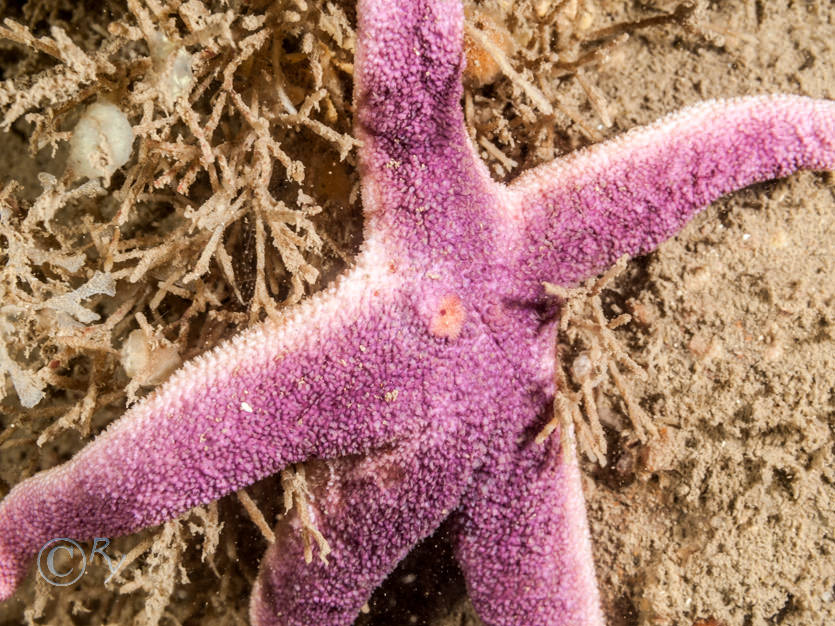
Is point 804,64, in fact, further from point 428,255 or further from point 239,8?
point 239,8

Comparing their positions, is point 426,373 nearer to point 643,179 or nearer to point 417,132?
point 417,132

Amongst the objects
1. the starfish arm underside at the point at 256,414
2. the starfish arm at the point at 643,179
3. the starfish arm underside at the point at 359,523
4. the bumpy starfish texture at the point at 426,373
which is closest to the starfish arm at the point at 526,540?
the bumpy starfish texture at the point at 426,373

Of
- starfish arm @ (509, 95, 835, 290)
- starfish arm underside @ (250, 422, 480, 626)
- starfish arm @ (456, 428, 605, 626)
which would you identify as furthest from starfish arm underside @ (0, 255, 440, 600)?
starfish arm @ (509, 95, 835, 290)

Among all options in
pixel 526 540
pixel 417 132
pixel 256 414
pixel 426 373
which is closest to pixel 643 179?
pixel 417 132

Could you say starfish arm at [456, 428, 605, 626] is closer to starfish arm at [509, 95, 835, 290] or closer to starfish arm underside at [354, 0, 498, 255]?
starfish arm at [509, 95, 835, 290]

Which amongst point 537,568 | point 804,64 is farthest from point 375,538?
point 804,64

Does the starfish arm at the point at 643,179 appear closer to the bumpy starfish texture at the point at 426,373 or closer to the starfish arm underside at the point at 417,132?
the bumpy starfish texture at the point at 426,373
